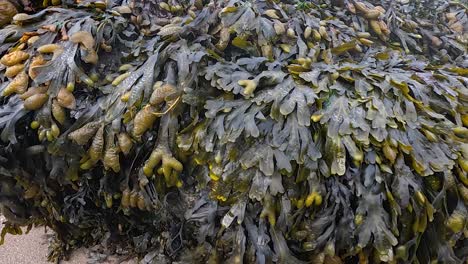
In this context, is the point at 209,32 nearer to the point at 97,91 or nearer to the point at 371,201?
the point at 97,91

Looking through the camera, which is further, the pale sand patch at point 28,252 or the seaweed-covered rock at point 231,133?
the pale sand patch at point 28,252

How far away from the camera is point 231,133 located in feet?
5.26

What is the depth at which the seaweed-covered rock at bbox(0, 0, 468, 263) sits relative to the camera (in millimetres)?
1528

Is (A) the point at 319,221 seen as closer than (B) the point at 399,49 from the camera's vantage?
Yes

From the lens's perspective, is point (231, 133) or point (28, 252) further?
point (28, 252)

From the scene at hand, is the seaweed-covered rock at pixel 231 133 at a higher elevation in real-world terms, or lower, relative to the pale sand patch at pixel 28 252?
higher

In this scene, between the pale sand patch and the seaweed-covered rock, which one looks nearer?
the seaweed-covered rock

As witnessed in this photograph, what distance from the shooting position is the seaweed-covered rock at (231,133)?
60.2 inches

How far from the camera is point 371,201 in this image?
1493 millimetres

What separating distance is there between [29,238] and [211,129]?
1.43 m

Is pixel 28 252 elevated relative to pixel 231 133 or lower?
lower

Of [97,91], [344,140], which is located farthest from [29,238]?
[344,140]

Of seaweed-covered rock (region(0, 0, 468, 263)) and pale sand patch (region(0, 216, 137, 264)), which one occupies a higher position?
seaweed-covered rock (region(0, 0, 468, 263))

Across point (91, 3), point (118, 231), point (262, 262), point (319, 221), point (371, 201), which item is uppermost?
point (91, 3)
